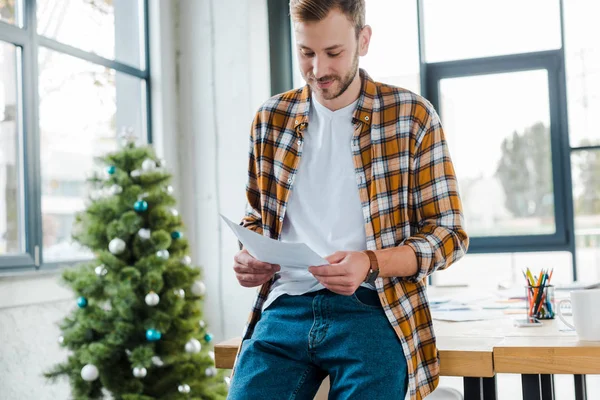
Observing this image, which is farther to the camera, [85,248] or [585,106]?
[585,106]

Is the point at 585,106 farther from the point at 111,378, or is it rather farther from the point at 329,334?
the point at 329,334

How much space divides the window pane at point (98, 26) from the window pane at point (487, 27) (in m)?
1.71

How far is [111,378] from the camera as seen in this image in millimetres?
2744

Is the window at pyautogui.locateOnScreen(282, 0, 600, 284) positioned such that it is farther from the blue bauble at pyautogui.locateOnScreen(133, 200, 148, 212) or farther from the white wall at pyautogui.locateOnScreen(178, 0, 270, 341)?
the blue bauble at pyautogui.locateOnScreen(133, 200, 148, 212)

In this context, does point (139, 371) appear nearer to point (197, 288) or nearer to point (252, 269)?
point (197, 288)

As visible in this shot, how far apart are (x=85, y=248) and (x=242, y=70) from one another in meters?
1.58

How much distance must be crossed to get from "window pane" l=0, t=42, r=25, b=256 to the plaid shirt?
6.25 ft

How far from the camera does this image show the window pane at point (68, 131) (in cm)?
322

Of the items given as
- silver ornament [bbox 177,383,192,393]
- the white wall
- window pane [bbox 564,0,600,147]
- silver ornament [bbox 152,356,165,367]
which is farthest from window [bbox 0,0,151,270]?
window pane [bbox 564,0,600,147]

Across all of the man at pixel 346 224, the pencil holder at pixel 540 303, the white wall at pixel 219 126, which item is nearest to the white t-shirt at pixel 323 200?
the man at pixel 346 224

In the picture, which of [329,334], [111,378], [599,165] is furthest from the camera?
[599,165]

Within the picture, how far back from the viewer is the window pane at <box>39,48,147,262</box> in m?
3.22

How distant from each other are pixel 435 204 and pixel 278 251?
32 centimetres

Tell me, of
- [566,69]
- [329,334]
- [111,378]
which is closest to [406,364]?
[329,334]
